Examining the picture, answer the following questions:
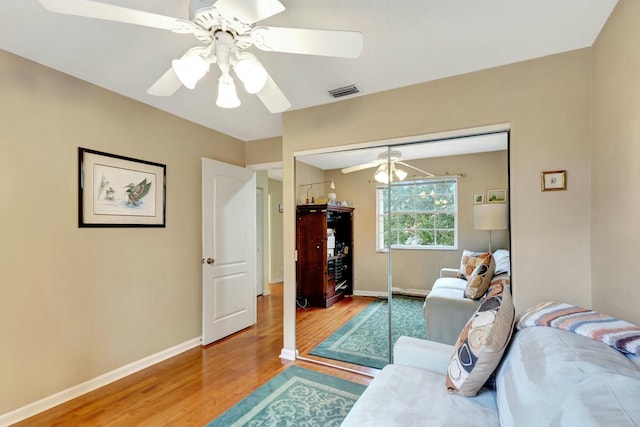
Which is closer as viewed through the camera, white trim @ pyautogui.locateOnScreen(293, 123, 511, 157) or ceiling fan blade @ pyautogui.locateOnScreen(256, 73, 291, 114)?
ceiling fan blade @ pyautogui.locateOnScreen(256, 73, 291, 114)

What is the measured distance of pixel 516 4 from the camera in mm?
1578

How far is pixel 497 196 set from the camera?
2.29 m

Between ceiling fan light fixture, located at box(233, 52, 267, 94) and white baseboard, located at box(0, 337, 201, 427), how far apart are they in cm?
264

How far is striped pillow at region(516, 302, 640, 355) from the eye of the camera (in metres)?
1.07

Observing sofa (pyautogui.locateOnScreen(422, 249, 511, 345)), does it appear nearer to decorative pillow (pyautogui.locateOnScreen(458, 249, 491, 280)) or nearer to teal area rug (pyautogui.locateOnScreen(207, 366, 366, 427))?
decorative pillow (pyautogui.locateOnScreen(458, 249, 491, 280))

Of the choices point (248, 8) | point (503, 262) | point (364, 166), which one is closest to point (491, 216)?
point (503, 262)

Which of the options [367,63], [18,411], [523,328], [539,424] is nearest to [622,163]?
[523,328]

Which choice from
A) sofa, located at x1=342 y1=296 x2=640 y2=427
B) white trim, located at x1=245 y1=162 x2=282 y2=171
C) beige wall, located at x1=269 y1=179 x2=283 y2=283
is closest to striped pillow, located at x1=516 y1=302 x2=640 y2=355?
sofa, located at x1=342 y1=296 x2=640 y2=427

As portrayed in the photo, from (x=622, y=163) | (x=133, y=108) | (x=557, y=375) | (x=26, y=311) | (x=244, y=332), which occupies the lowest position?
(x=244, y=332)

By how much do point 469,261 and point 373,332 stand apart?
113 cm

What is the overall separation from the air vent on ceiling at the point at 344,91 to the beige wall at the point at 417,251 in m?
0.72

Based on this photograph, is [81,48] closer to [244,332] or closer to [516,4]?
[516,4]

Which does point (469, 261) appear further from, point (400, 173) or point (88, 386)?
point (88, 386)

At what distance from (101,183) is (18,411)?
169cm
